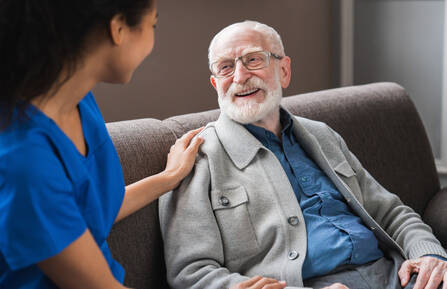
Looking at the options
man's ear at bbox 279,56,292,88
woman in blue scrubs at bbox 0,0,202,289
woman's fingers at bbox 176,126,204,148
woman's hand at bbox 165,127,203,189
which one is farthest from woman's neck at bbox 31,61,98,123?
man's ear at bbox 279,56,292,88

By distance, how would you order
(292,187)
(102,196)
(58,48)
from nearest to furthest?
(58,48), (102,196), (292,187)

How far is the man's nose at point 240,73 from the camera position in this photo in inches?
68.7

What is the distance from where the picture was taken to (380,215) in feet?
6.08

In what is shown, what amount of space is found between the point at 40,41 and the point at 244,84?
0.94 m

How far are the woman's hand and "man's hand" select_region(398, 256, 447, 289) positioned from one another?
676 millimetres

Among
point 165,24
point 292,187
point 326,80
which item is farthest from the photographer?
point 326,80

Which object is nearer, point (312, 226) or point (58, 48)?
point (58, 48)

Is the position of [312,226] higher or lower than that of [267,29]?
lower

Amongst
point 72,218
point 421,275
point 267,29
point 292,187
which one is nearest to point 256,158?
point 292,187

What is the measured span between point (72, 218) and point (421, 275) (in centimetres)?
104

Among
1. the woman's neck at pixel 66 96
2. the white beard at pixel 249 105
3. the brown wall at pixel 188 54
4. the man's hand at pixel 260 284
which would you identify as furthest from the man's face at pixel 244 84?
the brown wall at pixel 188 54

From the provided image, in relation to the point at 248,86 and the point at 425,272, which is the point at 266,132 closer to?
the point at 248,86

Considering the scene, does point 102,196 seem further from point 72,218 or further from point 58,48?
point 58,48

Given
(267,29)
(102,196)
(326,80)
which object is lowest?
(326,80)
